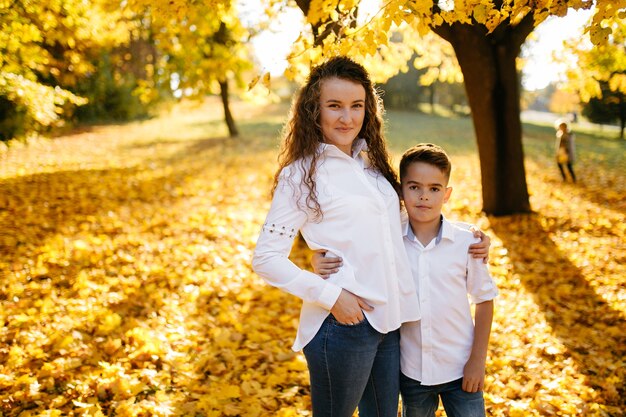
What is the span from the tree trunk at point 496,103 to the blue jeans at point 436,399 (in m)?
5.06

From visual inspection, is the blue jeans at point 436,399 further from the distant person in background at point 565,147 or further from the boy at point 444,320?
the distant person in background at point 565,147

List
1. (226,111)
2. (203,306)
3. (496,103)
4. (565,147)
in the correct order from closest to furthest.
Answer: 1. (203,306)
2. (496,103)
3. (565,147)
4. (226,111)

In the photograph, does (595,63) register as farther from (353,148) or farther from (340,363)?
(340,363)

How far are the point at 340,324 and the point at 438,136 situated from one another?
24163 mm

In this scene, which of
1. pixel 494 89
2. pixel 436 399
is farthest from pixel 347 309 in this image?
pixel 494 89

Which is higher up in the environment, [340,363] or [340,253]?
[340,253]

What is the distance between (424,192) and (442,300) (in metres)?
0.53

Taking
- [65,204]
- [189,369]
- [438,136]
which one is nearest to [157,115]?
[438,136]

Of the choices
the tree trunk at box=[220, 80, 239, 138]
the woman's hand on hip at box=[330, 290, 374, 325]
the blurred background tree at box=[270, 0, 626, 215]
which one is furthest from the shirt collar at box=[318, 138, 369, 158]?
the tree trunk at box=[220, 80, 239, 138]

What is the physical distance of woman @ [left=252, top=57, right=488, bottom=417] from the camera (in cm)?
198

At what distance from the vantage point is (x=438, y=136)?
24828mm

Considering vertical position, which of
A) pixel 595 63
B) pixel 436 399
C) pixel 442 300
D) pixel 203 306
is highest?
pixel 595 63

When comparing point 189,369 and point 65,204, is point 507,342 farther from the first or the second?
point 65,204

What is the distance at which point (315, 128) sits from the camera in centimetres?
220
